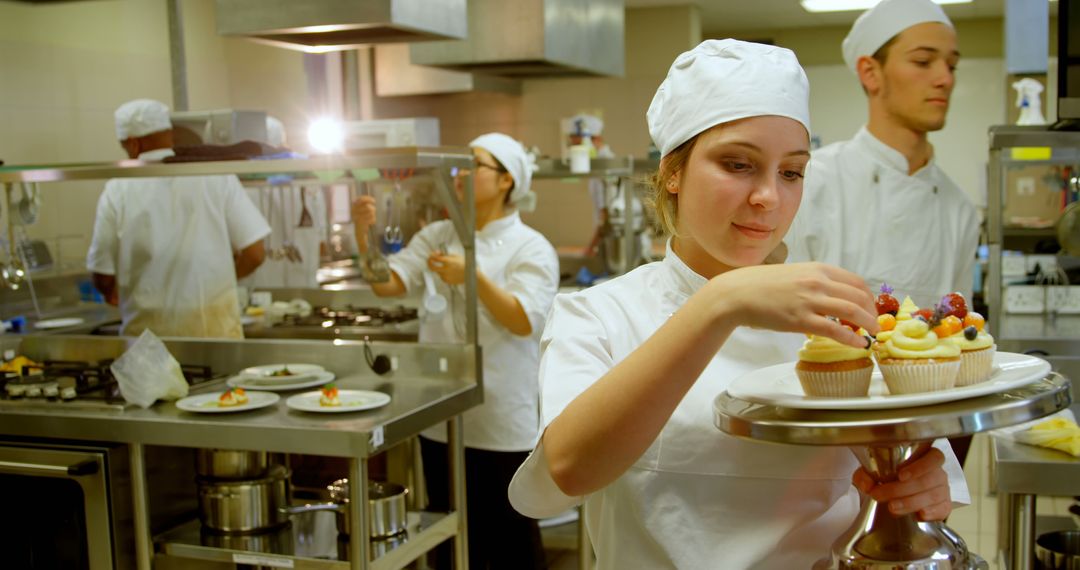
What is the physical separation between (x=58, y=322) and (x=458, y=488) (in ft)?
8.06

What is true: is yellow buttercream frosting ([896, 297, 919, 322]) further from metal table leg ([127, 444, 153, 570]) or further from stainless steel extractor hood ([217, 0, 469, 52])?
metal table leg ([127, 444, 153, 570])

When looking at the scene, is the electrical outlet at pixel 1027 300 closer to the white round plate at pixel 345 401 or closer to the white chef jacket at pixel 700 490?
the white round plate at pixel 345 401

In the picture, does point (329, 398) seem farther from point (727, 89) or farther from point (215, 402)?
point (727, 89)

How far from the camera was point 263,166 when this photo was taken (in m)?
2.84

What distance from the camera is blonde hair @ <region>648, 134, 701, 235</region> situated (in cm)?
119

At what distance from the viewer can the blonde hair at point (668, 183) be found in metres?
1.19

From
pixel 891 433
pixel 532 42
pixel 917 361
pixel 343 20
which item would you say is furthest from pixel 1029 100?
pixel 891 433

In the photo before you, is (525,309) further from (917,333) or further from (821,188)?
(917,333)

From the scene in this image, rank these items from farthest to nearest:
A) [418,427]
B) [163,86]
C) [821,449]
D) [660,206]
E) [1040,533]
Answer: [163,86] < [418,427] < [1040,533] < [660,206] < [821,449]

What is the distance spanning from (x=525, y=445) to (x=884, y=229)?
4.48 feet

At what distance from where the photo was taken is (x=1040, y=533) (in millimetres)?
2508

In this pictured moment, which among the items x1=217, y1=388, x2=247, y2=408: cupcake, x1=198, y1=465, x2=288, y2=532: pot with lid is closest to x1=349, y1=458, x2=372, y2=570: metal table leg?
x1=198, y1=465, x2=288, y2=532: pot with lid

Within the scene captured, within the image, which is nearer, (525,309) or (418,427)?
(418,427)

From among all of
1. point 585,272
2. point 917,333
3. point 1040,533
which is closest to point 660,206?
point 917,333
